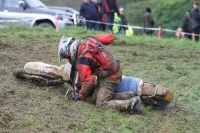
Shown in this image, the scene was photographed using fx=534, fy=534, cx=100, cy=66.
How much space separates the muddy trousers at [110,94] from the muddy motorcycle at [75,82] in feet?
0.08

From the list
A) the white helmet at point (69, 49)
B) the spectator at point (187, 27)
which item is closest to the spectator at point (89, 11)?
the spectator at point (187, 27)

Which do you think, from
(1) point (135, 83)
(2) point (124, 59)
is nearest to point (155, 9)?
(2) point (124, 59)

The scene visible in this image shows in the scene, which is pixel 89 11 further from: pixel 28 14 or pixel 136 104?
pixel 136 104

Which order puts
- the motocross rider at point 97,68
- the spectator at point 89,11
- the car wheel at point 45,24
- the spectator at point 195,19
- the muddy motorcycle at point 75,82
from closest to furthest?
the motocross rider at point 97,68
the muddy motorcycle at point 75,82
the car wheel at point 45,24
the spectator at point 89,11
the spectator at point 195,19

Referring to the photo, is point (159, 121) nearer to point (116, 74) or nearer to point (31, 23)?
point (116, 74)

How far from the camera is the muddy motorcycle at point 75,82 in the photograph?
878cm

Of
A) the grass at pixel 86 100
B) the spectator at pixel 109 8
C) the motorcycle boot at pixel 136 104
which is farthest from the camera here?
the spectator at pixel 109 8

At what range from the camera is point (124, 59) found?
1309cm

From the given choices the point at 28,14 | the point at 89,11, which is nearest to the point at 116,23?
the point at 89,11

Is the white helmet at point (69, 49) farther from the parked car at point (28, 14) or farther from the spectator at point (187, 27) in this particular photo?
the spectator at point (187, 27)

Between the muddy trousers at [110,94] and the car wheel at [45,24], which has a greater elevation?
the car wheel at [45,24]

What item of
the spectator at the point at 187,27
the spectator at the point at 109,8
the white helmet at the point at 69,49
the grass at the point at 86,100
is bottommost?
the grass at the point at 86,100

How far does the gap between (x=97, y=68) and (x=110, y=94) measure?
49cm

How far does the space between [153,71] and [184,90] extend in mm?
1483
